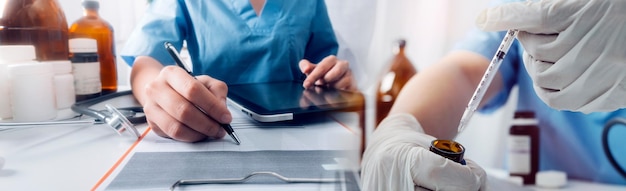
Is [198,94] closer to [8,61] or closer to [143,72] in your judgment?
[143,72]

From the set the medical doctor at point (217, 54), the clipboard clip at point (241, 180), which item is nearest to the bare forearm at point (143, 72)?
the medical doctor at point (217, 54)

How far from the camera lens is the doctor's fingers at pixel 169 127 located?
0.38 m

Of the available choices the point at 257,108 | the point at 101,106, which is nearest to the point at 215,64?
the point at 257,108

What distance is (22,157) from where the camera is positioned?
1.28ft

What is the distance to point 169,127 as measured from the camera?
379 mm

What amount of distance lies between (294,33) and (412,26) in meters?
0.13

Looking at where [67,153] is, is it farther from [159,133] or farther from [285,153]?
[285,153]

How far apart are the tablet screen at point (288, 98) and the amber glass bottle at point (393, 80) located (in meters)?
0.07

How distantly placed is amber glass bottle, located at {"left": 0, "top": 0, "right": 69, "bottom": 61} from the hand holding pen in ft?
0.46

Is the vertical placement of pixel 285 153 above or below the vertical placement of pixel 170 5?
below

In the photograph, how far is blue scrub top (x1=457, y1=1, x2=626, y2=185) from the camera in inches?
23.3

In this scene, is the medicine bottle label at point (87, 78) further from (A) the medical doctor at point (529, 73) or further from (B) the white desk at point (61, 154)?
(A) the medical doctor at point (529, 73)

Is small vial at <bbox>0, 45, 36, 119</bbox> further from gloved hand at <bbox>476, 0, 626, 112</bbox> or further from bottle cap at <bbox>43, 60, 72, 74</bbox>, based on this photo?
gloved hand at <bbox>476, 0, 626, 112</bbox>

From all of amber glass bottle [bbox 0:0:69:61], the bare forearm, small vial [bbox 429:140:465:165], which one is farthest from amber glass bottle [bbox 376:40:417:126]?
amber glass bottle [bbox 0:0:69:61]
